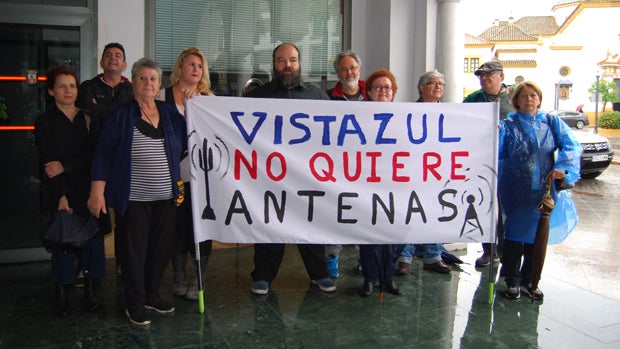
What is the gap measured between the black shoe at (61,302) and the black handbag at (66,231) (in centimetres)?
33

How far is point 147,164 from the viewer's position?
11.5 feet

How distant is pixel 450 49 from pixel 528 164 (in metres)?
1.98

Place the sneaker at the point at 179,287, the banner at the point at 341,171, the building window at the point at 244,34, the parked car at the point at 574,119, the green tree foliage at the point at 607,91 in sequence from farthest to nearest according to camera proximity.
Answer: the green tree foliage at the point at 607,91 < the parked car at the point at 574,119 < the building window at the point at 244,34 < the sneaker at the point at 179,287 < the banner at the point at 341,171

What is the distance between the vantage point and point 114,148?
11.5ft

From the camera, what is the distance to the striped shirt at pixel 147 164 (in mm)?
3482

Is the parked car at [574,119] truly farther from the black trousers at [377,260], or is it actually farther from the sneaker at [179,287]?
the sneaker at [179,287]

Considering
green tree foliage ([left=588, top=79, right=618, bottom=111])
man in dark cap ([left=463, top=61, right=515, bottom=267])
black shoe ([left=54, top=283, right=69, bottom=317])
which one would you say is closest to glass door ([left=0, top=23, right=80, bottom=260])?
black shoe ([left=54, top=283, right=69, bottom=317])

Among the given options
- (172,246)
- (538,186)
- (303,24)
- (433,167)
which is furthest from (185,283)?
(303,24)

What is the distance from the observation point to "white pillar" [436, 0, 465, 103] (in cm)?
Answer: 566

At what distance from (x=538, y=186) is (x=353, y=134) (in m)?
1.44

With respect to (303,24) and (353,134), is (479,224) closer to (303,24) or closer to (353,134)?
(353,134)

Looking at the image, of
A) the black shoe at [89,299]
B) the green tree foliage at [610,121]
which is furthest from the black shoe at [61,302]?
the green tree foliage at [610,121]

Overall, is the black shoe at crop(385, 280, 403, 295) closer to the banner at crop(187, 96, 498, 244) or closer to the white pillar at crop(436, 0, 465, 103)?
the banner at crop(187, 96, 498, 244)

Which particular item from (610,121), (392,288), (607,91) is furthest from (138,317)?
(607,91)
